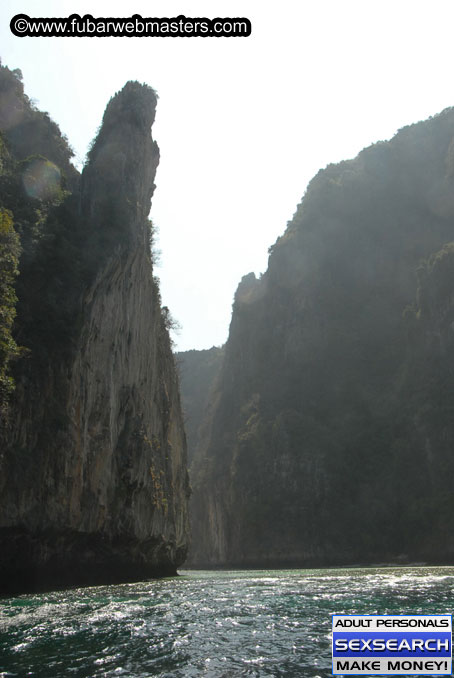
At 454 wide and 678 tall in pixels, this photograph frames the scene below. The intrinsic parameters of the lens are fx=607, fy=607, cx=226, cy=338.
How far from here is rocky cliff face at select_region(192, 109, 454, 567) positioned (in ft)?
276

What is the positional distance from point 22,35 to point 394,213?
127673 mm

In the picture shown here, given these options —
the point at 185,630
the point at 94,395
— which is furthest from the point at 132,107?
the point at 185,630

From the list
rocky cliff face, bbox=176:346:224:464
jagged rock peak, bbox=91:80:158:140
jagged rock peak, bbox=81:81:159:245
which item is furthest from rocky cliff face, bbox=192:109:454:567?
jagged rock peak, bbox=91:80:158:140

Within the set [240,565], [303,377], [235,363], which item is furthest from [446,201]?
[240,565]

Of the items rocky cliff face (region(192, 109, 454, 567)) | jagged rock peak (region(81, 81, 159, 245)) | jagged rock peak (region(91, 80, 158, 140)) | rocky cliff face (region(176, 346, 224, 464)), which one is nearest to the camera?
jagged rock peak (region(81, 81, 159, 245))

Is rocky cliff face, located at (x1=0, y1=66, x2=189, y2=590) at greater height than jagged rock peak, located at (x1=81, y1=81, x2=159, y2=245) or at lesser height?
lesser

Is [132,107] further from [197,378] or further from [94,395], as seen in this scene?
[197,378]

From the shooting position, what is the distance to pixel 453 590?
22953 millimetres

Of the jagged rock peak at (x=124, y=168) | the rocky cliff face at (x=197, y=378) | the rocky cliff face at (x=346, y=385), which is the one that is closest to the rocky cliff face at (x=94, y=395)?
the jagged rock peak at (x=124, y=168)

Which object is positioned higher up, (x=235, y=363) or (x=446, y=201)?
(x=446, y=201)

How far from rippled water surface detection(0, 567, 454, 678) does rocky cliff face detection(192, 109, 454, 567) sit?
48.9 metres

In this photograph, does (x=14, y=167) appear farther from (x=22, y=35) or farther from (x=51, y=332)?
(x=22, y=35)

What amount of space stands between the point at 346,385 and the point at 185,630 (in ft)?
315

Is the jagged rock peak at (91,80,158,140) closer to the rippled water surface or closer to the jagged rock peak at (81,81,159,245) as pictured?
the jagged rock peak at (81,81,159,245)
